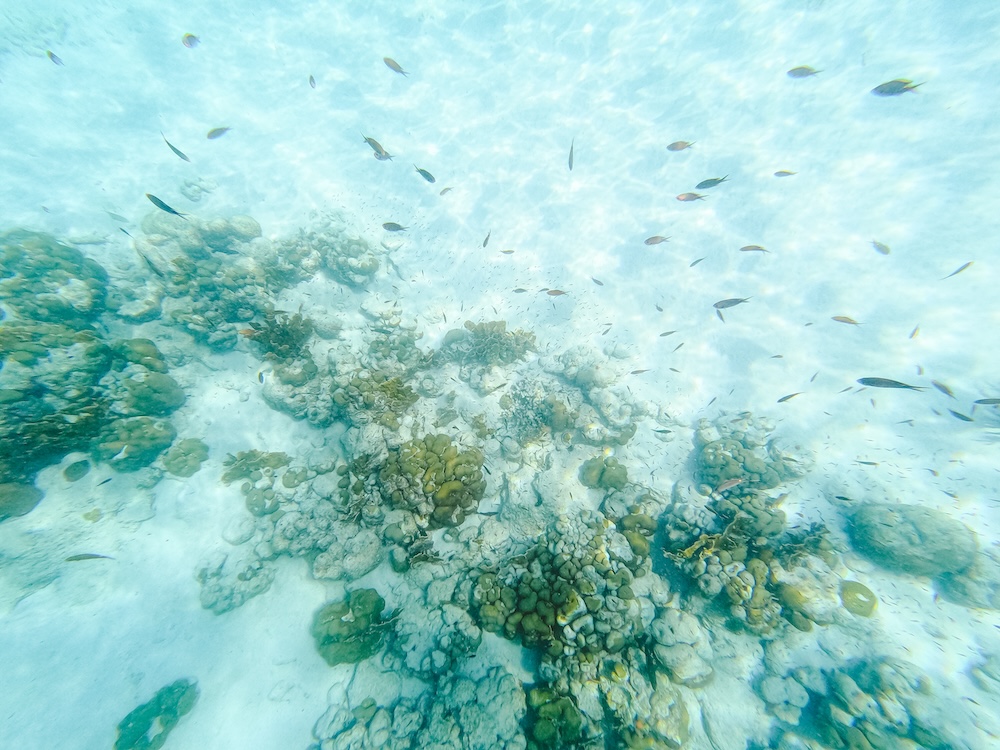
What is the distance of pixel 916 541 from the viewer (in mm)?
6770

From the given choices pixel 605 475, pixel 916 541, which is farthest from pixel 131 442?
pixel 916 541

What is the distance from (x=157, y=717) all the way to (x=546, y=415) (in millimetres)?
8884

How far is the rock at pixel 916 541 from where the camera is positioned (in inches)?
262

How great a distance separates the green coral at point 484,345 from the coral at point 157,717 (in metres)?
8.06

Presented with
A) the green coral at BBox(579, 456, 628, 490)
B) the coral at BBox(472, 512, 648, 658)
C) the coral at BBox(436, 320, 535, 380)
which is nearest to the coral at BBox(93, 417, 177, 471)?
the coral at BBox(436, 320, 535, 380)

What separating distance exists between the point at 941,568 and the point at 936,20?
16.3 meters

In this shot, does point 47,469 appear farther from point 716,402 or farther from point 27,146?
point 27,146

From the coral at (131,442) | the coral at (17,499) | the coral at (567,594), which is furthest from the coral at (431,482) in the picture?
the coral at (17,499)

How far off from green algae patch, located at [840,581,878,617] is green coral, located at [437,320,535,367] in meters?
8.10

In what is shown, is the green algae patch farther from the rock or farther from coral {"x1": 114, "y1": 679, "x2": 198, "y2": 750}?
coral {"x1": 114, "y1": 679, "x2": 198, "y2": 750}

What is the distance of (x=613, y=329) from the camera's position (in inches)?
445

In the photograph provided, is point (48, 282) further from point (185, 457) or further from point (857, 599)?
point (857, 599)

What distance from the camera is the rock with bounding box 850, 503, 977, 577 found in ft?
21.8

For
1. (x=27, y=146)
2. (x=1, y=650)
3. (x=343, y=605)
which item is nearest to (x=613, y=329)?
(x=343, y=605)
